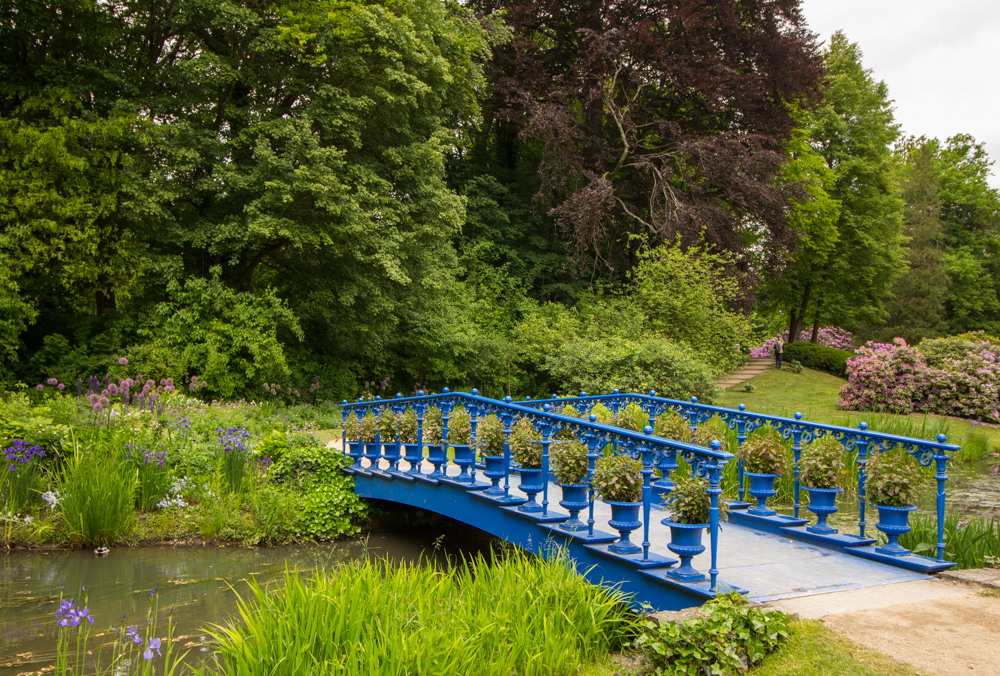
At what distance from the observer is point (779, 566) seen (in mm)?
5621

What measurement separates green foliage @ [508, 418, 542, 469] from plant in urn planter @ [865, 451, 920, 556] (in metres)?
2.81

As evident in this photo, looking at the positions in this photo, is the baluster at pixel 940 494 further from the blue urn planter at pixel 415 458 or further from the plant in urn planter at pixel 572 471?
the blue urn planter at pixel 415 458

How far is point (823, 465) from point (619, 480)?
86.1 inches

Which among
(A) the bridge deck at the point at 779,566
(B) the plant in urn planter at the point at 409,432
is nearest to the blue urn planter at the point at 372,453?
(B) the plant in urn planter at the point at 409,432

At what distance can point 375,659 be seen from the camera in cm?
388

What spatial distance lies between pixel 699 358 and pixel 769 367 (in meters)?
12.4

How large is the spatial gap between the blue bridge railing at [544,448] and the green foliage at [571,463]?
6 cm

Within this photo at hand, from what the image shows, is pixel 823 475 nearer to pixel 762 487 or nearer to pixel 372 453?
pixel 762 487

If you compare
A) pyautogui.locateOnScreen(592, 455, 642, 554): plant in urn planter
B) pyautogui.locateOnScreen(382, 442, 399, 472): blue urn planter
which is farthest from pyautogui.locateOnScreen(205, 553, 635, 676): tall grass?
Answer: pyautogui.locateOnScreen(382, 442, 399, 472): blue urn planter

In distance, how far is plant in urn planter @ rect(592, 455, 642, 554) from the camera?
5406 millimetres

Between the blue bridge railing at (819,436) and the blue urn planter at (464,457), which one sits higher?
the blue bridge railing at (819,436)

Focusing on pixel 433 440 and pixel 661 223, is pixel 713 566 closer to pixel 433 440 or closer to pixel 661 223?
pixel 433 440

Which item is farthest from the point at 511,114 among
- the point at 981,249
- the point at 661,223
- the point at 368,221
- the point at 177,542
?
the point at 981,249

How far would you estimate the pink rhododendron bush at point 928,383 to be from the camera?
1758 centimetres
